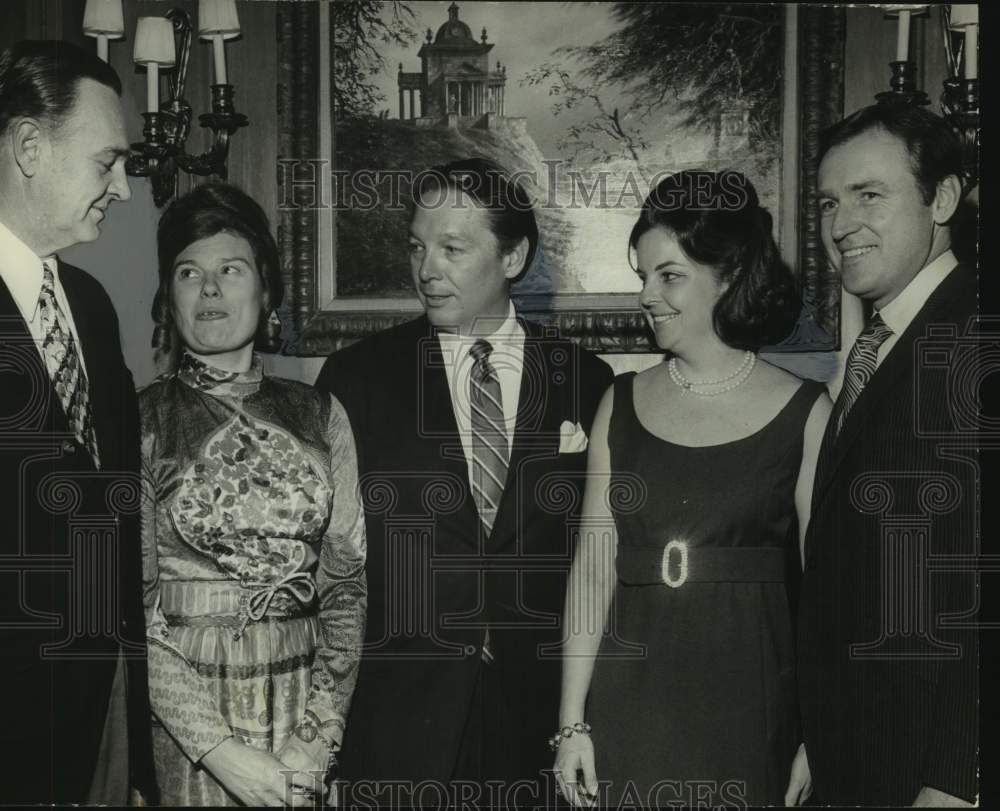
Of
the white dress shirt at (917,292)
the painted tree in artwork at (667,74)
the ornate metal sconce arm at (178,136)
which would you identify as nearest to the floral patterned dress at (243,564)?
the ornate metal sconce arm at (178,136)

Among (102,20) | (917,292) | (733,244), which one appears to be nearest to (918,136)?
→ (917,292)

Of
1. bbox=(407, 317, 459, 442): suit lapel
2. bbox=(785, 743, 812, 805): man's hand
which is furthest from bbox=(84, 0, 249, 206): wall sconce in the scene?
bbox=(785, 743, 812, 805): man's hand

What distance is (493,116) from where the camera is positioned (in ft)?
8.16

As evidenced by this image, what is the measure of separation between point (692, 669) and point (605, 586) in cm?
25

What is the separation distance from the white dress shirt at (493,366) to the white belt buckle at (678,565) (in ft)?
1.33

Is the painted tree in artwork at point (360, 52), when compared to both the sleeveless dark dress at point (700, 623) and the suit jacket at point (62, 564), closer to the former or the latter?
the suit jacket at point (62, 564)

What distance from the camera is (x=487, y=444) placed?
2457 mm

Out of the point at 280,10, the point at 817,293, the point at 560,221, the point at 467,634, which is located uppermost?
the point at 280,10

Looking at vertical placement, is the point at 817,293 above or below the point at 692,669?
above

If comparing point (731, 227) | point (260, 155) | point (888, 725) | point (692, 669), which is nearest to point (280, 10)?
point (260, 155)

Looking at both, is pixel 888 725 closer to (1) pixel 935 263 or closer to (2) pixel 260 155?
(1) pixel 935 263

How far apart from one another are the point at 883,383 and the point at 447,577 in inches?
40.2

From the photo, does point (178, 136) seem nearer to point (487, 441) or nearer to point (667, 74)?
point (487, 441)

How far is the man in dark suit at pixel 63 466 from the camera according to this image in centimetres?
243
